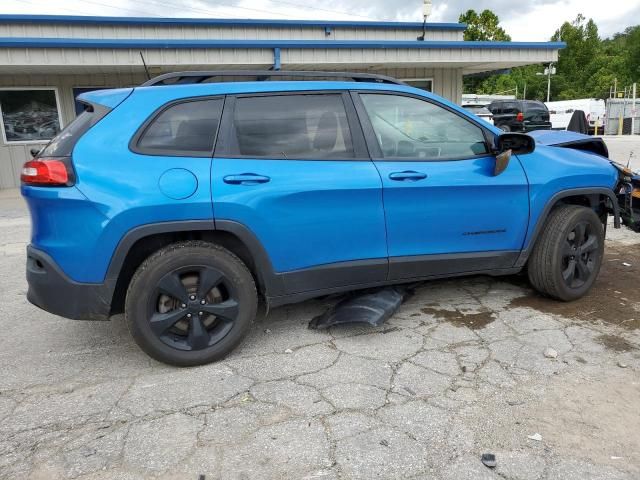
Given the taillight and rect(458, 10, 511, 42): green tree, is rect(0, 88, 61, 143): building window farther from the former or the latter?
rect(458, 10, 511, 42): green tree

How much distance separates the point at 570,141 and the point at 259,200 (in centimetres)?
301

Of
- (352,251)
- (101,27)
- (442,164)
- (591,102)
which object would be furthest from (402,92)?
(591,102)

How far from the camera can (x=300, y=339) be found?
3711mm

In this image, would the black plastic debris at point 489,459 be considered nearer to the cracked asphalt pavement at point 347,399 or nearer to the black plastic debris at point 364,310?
the cracked asphalt pavement at point 347,399

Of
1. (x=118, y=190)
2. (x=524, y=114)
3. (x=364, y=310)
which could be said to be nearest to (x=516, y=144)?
(x=364, y=310)

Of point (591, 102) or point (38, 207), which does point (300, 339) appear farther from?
point (591, 102)

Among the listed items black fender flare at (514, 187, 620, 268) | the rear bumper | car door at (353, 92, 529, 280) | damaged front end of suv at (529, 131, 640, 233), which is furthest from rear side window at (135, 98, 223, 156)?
damaged front end of suv at (529, 131, 640, 233)

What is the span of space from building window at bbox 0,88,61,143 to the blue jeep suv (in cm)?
1001

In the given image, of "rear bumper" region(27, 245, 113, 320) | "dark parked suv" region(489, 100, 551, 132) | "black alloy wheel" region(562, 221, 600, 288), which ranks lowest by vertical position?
"black alloy wheel" region(562, 221, 600, 288)

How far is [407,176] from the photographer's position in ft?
11.5

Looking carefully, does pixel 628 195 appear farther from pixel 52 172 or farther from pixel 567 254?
pixel 52 172

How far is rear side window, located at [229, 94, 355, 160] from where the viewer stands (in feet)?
10.9

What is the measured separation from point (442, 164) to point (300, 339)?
1.61 metres

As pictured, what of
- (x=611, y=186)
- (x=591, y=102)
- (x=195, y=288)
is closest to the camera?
(x=195, y=288)
